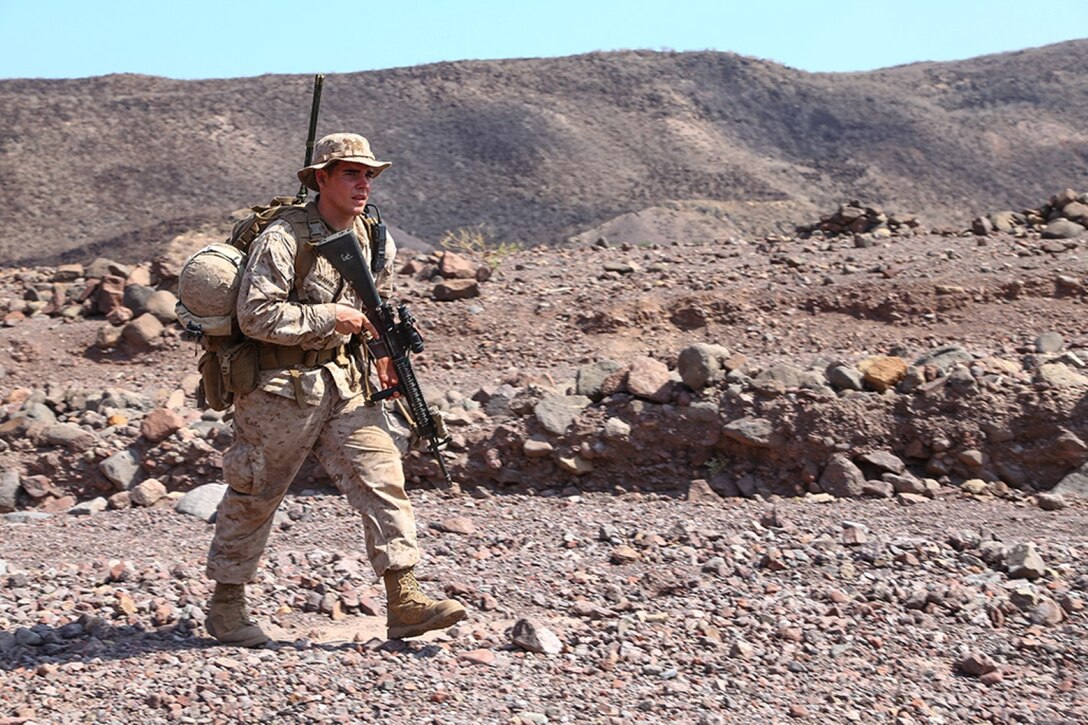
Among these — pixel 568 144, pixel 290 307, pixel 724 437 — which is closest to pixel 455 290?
pixel 724 437

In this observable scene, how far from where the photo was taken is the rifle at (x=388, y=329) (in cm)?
396

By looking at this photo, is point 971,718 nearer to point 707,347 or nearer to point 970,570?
point 970,570

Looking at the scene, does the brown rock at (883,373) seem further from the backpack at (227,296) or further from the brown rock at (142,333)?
the brown rock at (142,333)

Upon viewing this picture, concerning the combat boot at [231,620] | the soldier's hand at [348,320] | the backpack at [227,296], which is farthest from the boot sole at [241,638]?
the soldier's hand at [348,320]

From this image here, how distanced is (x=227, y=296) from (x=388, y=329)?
1.66 feet

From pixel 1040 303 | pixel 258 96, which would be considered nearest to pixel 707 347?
pixel 1040 303

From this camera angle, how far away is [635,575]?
4961mm

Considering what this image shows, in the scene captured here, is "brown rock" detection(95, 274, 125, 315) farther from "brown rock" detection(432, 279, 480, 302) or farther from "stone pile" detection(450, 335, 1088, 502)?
"stone pile" detection(450, 335, 1088, 502)

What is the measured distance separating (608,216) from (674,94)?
32.8ft

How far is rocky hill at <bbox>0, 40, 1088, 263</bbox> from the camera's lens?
2597cm

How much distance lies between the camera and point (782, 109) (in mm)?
33656

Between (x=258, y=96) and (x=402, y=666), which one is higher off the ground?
(x=258, y=96)

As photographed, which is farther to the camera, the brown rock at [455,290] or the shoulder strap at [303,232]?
the brown rock at [455,290]

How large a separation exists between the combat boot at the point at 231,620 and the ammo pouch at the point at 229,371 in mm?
609
